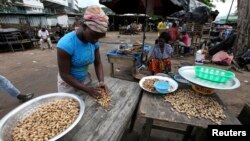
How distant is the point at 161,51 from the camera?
481 cm

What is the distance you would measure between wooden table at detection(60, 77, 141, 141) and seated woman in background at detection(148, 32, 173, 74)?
2782 mm

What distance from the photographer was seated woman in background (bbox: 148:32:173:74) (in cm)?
475

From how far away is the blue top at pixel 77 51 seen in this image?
1.68 metres

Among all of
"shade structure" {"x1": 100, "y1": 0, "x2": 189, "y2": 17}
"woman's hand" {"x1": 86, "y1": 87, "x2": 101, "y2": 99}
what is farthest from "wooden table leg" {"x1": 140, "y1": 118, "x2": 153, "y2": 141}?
"shade structure" {"x1": 100, "y1": 0, "x2": 189, "y2": 17}

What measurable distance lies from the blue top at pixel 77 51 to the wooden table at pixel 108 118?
1.22 ft

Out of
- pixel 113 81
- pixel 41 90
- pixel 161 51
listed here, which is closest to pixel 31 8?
pixel 41 90

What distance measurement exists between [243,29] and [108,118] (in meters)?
8.30

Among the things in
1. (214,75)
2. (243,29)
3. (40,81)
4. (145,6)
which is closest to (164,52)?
(145,6)

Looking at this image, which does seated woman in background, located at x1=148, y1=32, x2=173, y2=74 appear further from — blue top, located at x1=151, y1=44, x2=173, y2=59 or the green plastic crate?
the green plastic crate

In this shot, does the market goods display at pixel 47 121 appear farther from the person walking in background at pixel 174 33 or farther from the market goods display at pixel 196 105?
the person walking in background at pixel 174 33

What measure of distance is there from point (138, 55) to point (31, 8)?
22183mm

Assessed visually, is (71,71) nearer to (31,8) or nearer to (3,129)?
(3,129)

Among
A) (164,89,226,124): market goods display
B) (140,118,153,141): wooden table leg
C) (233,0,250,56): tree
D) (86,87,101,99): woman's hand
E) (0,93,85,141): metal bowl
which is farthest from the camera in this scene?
(233,0,250,56): tree

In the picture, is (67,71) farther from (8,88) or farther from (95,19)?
(8,88)
